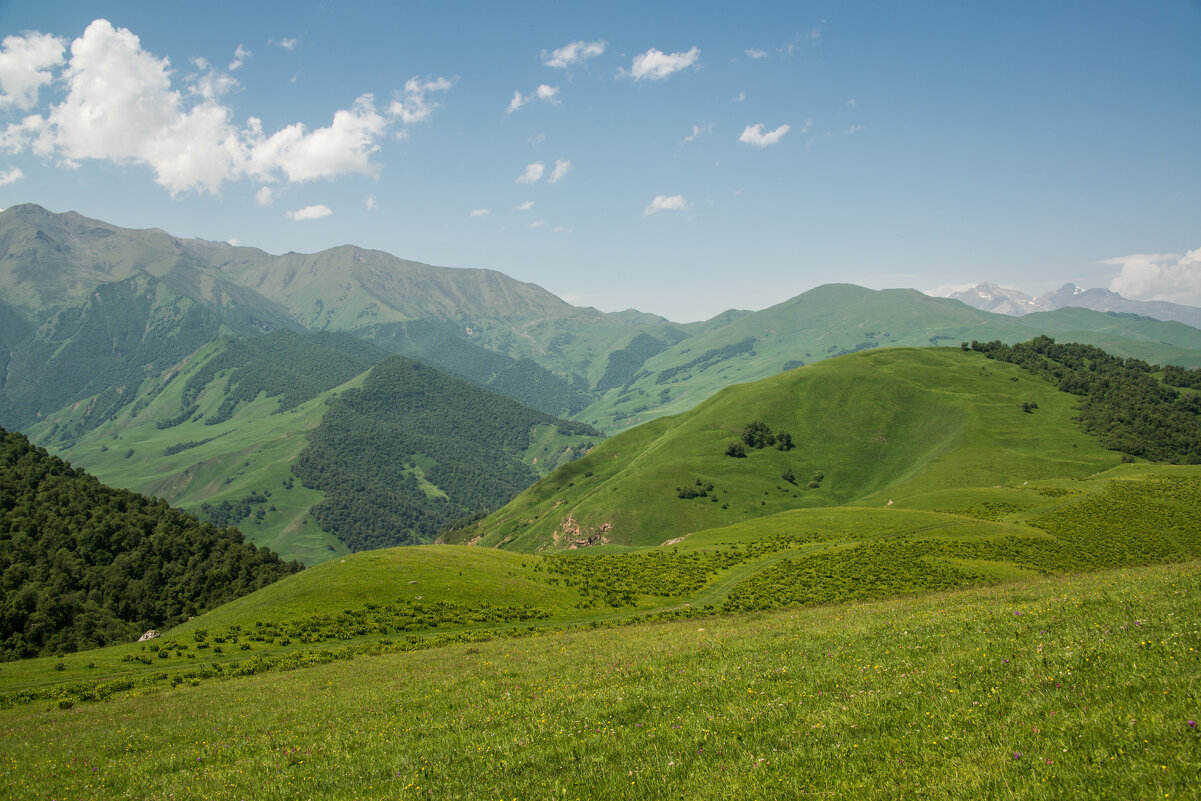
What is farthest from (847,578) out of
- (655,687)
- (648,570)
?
(655,687)

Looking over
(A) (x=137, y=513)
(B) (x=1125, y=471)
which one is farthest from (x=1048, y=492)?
(A) (x=137, y=513)

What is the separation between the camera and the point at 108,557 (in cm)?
10925

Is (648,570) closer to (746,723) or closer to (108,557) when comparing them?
(746,723)

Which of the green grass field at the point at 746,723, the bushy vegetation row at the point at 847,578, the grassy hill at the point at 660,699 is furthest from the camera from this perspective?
the bushy vegetation row at the point at 847,578

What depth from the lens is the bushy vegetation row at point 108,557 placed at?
92250 mm

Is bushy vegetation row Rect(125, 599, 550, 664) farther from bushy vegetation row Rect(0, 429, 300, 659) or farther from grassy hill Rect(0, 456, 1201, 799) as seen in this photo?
bushy vegetation row Rect(0, 429, 300, 659)

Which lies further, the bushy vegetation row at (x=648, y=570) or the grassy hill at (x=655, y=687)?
the bushy vegetation row at (x=648, y=570)

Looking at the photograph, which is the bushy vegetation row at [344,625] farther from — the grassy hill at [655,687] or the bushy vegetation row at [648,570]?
the bushy vegetation row at [648,570]

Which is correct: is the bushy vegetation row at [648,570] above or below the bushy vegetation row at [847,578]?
below

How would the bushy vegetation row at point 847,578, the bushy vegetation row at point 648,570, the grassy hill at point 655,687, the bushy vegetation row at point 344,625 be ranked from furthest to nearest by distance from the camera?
1. the bushy vegetation row at point 648,570
2. the bushy vegetation row at point 847,578
3. the bushy vegetation row at point 344,625
4. the grassy hill at point 655,687

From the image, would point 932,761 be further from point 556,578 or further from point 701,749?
point 556,578

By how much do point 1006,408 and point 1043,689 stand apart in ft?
716

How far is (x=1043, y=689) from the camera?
1331cm

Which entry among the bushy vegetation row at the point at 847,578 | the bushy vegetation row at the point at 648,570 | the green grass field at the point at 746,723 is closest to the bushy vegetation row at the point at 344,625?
the bushy vegetation row at the point at 648,570
